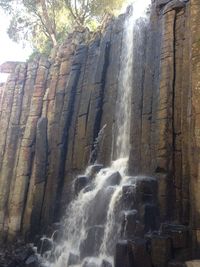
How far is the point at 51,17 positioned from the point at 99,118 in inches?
671

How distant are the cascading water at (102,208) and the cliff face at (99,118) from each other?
→ 0.59 m

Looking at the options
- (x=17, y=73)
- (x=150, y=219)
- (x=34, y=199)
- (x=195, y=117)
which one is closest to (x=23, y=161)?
(x=34, y=199)

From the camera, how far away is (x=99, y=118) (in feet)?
74.4

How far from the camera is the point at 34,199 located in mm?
22625

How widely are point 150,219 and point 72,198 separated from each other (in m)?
6.28

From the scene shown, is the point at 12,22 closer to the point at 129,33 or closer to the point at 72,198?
the point at 129,33

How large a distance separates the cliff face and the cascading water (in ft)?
1.95

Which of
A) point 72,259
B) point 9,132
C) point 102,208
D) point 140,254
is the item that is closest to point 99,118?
point 102,208

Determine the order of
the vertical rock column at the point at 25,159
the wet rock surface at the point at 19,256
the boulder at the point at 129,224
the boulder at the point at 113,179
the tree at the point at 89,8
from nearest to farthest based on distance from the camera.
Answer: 1. the boulder at the point at 129,224
2. the boulder at the point at 113,179
3. the wet rock surface at the point at 19,256
4. the vertical rock column at the point at 25,159
5. the tree at the point at 89,8

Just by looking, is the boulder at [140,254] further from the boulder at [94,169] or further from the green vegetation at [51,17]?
the green vegetation at [51,17]

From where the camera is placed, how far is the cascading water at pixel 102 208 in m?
16.1

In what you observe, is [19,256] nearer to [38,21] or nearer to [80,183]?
[80,183]

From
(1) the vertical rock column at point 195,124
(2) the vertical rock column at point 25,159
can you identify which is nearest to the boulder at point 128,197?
(1) the vertical rock column at point 195,124

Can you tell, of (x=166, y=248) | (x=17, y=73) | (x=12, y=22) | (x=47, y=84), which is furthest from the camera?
(x=12, y=22)
